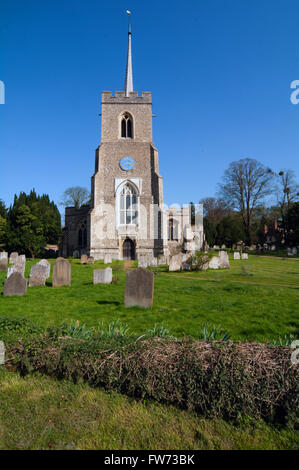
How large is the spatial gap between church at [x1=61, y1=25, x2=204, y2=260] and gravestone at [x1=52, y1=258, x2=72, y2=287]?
1380 centimetres

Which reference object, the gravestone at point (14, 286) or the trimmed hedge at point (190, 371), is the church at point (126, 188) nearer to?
the gravestone at point (14, 286)

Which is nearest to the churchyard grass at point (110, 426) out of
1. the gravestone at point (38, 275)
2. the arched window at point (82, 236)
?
the gravestone at point (38, 275)

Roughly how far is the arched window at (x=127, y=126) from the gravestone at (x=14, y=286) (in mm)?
21629

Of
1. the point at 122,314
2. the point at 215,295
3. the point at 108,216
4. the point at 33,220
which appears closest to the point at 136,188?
the point at 108,216

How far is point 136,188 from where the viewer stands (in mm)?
25234

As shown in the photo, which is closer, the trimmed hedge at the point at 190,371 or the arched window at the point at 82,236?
the trimmed hedge at the point at 190,371

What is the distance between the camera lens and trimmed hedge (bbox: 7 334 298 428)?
8.50 feet

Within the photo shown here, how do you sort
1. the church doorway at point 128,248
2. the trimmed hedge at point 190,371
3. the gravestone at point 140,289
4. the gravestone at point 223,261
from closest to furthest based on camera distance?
the trimmed hedge at point 190,371, the gravestone at point 140,289, the gravestone at point 223,261, the church doorway at point 128,248

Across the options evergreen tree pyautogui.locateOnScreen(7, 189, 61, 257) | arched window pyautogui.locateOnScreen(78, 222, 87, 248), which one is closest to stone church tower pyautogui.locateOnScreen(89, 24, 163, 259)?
arched window pyautogui.locateOnScreen(78, 222, 87, 248)

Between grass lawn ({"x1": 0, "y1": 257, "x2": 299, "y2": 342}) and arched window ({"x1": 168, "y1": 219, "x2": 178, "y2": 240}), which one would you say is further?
arched window ({"x1": 168, "y1": 219, "x2": 178, "y2": 240})

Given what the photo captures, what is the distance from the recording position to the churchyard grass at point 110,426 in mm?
2260

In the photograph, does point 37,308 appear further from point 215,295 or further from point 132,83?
point 132,83

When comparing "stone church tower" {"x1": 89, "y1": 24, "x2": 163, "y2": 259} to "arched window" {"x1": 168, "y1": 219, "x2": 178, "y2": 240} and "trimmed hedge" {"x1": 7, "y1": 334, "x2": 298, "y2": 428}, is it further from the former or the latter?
"trimmed hedge" {"x1": 7, "y1": 334, "x2": 298, "y2": 428}

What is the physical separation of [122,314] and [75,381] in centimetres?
258
